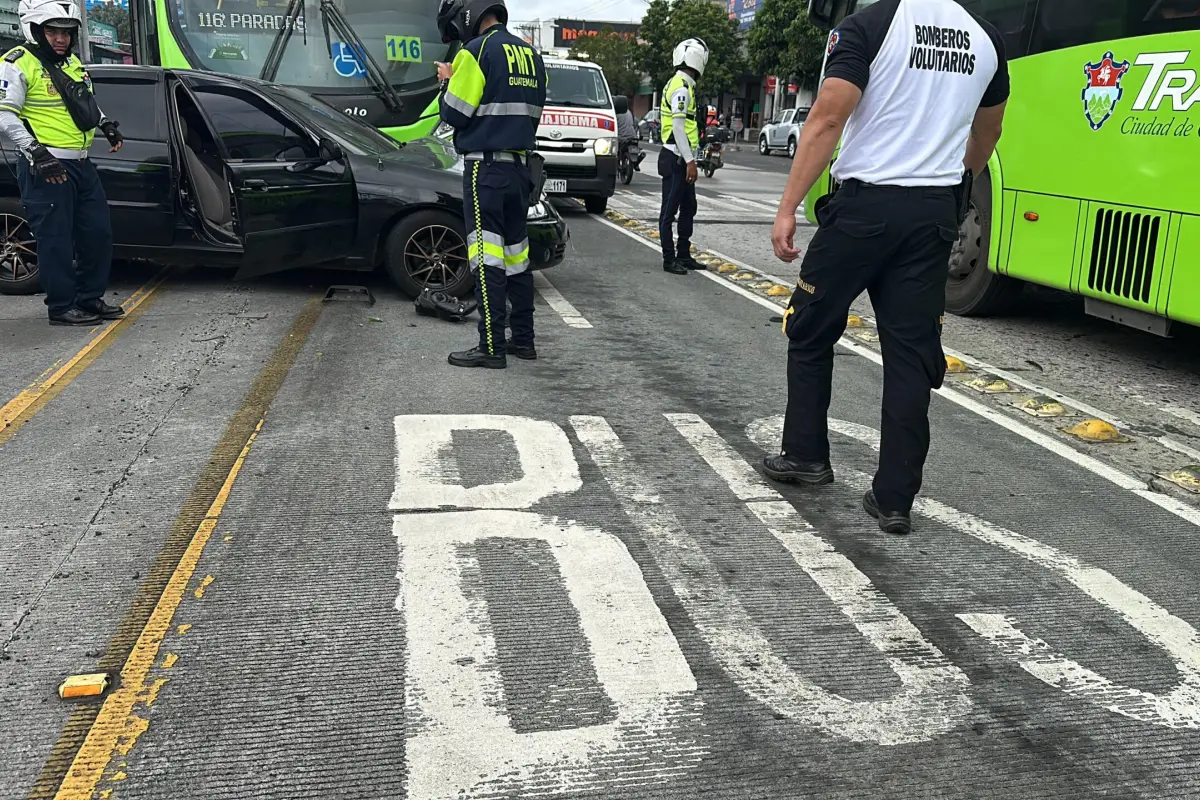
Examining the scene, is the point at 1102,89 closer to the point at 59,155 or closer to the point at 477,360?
the point at 477,360

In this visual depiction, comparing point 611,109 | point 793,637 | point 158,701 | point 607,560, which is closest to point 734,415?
point 607,560

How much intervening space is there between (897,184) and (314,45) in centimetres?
977

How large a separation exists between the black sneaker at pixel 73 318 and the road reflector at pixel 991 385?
18.0ft

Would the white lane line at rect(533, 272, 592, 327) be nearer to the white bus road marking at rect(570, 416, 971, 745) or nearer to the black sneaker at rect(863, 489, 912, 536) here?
the white bus road marking at rect(570, 416, 971, 745)

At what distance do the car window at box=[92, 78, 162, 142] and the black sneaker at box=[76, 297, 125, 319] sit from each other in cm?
141

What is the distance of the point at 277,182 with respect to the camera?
744 centimetres

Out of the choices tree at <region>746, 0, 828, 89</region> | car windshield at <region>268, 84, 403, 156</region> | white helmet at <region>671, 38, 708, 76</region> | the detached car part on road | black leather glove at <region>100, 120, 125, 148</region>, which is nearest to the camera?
black leather glove at <region>100, 120, 125, 148</region>

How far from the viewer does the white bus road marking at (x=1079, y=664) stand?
289 centimetres

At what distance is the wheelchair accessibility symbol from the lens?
1209 centimetres

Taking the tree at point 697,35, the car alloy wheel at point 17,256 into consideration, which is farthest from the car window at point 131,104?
the tree at point 697,35

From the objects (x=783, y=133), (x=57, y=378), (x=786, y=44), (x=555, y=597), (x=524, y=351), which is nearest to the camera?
(x=555, y=597)

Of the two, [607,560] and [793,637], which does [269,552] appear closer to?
[607,560]

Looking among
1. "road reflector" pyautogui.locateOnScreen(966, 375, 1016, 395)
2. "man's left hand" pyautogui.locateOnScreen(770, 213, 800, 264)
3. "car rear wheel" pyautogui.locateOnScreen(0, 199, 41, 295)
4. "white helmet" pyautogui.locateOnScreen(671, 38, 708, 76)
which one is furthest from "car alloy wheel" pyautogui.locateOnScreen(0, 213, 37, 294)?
"road reflector" pyautogui.locateOnScreen(966, 375, 1016, 395)

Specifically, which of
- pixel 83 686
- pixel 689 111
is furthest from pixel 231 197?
pixel 83 686
